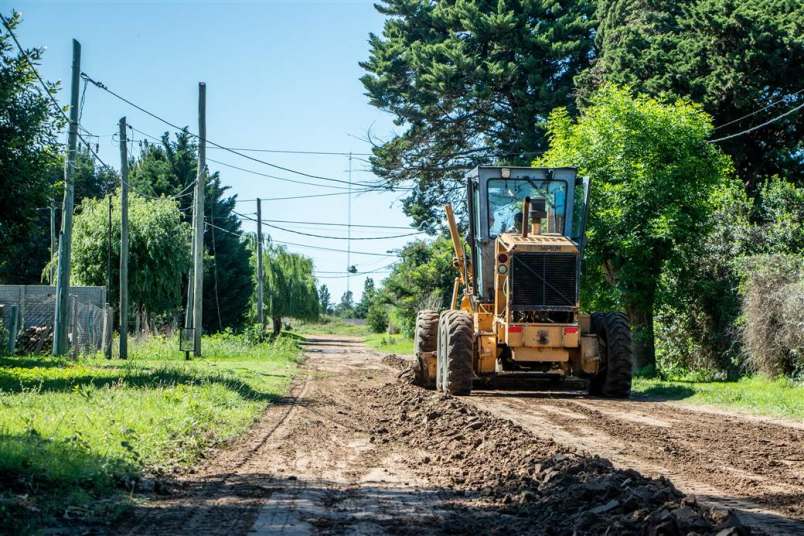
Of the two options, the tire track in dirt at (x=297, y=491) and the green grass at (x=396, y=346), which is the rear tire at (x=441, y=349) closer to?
the tire track in dirt at (x=297, y=491)

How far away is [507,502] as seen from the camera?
7.65 meters

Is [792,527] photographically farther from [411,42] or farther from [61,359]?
[411,42]

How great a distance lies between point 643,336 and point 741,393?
643 cm

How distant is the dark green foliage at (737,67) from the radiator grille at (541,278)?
1421cm

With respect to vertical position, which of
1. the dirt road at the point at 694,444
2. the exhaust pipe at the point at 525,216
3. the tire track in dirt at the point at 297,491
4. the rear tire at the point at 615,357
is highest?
the exhaust pipe at the point at 525,216

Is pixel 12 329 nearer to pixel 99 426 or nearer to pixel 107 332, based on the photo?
pixel 107 332

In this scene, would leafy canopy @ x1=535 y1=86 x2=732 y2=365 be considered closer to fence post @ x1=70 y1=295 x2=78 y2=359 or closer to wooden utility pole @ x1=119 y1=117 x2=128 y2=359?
wooden utility pole @ x1=119 y1=117 x2=128 y2=359

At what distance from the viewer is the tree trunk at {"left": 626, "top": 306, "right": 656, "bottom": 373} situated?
24594 mm

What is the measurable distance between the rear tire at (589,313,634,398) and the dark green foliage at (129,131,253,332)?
3180cm

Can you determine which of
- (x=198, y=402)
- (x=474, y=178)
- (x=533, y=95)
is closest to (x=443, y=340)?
(x=474, y=178)

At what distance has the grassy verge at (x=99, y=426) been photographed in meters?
7.51

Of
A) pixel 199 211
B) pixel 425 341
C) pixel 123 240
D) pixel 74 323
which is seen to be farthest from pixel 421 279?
pixel 425 341

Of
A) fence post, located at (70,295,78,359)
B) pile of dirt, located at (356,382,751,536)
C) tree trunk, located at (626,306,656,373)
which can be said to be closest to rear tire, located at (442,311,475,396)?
pile of dirt, located at (356,382,751,536)

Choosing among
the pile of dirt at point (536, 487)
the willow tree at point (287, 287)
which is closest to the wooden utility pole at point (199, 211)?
the pile of dirt at point (536, 487)
